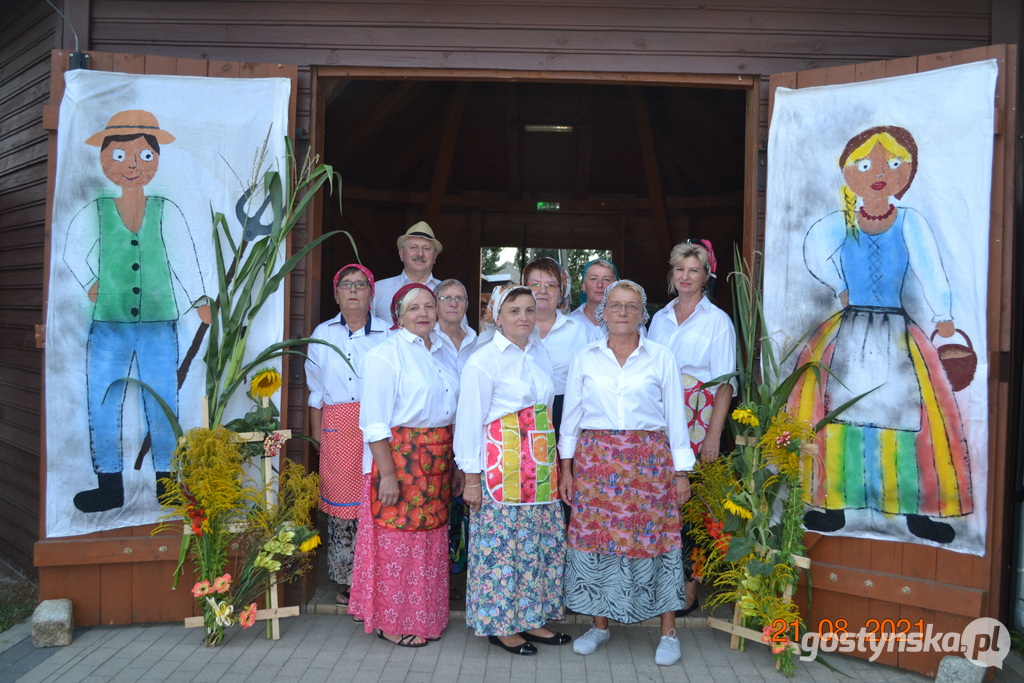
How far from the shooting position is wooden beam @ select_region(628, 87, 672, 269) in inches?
290

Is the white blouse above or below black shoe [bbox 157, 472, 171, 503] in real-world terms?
above

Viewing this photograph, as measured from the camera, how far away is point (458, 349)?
3.90m

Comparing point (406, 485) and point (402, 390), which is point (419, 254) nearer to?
point (402, 390)

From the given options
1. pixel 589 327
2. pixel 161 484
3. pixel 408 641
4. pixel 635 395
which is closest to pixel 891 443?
pixel 635 395

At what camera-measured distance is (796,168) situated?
3652 millimetres

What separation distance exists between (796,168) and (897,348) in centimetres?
96

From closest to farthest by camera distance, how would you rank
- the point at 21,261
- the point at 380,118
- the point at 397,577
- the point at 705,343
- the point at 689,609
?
the point at 397,577
the point at 705,343
the point at 689,609
the point at 21,261
the point at 380,118

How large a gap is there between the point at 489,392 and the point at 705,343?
113 centimetres

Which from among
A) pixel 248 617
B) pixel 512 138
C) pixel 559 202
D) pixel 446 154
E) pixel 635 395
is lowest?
pixel 248 617

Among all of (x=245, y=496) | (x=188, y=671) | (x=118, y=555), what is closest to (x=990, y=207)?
(x=245, y=496)

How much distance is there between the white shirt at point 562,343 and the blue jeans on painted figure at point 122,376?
5.97 ft

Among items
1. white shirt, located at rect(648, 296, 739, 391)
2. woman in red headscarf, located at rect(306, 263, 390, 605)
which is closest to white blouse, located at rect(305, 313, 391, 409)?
woman in red headscarf, located at rect(306, 263, 390, 605)

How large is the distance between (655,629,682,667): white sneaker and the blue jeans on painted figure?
2.41 m

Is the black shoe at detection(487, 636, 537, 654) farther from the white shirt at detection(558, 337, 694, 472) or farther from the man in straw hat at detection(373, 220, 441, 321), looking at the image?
the man in straw hat at detection(373, 220, 441, 321)
